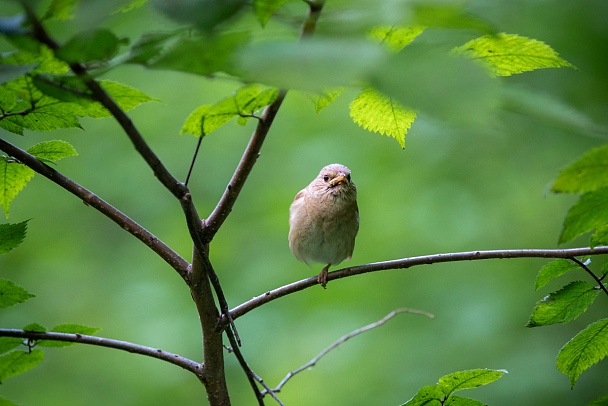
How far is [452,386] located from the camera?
1679mm

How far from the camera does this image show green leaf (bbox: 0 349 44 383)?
183 cm

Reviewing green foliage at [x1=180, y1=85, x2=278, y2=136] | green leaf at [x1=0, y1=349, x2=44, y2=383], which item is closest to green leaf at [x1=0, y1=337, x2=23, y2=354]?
green leaf at [x1=0, y1=349, x2=44, y2=383]

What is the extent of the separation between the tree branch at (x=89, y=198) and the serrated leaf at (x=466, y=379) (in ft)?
2.51

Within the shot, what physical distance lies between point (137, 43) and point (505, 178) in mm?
5244

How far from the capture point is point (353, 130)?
6410 mm

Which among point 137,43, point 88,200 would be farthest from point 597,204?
point 88,200

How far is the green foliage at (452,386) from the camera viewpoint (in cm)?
166

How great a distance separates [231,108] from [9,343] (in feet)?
3.33

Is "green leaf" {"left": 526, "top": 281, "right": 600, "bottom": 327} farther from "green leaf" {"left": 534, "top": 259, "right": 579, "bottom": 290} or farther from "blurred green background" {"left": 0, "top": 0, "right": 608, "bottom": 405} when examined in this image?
"blurred green background" {"left": 0, "top": 0, "right": 608, "bottom": 405}

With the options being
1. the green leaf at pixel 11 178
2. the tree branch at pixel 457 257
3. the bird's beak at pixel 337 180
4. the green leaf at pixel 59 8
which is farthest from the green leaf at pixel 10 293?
the bird's beak at pixel 337 180

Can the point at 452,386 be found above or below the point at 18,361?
below

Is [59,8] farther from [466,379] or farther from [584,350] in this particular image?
[584,350]

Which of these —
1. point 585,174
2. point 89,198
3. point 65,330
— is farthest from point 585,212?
point 65,330

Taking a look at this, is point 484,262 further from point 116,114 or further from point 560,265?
point 116,114
